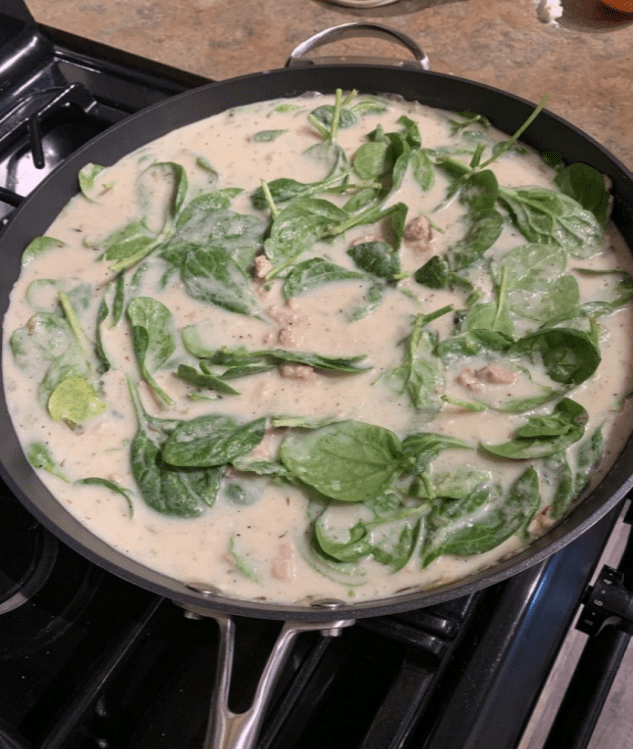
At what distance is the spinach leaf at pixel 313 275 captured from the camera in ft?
4.40

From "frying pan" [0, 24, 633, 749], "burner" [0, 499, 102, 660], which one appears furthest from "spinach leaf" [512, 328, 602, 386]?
"burner" [0, 499, 102, 660]

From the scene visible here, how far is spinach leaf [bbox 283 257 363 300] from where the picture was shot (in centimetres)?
134

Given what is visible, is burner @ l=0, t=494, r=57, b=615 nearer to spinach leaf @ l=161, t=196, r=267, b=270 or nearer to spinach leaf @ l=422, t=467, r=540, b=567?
spinach leaf @ l=161, t=196, r=267, b=270

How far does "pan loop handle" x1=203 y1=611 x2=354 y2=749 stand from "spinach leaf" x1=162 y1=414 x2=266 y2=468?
24 centimetres

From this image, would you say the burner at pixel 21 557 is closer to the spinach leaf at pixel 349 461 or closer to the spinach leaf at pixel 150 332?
the spinach leaf at pixel 150 332

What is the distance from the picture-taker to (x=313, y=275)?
1.35 m

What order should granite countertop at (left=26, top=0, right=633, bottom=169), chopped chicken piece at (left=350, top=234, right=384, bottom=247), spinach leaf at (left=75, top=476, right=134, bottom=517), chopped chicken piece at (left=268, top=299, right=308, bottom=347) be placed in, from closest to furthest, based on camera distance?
spinach leaf at (left=75, top=476, right=134, bottom=517) → chopped chicken piece at (left=268, top=299, right=308, bottom=347) → chopped chicken piece at (left=350, top=234, right=384, bottom=247) → granite countertop at (left=26, top=0, right=633, bottom=169)

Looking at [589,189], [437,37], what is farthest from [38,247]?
[437,37]

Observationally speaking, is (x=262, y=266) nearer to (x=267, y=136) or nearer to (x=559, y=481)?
(x=267, y=136)

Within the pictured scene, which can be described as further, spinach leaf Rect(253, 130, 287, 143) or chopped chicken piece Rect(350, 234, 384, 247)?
spinach leaf Rect(253, 130, 287, 143)

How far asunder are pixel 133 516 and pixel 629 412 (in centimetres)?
85

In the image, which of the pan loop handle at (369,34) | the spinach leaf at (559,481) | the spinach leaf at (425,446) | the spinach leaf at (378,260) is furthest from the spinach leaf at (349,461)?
the pan loop handle at (369,34)

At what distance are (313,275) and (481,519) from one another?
0.56 m

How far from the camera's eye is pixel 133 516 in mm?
1134
